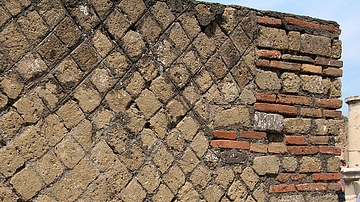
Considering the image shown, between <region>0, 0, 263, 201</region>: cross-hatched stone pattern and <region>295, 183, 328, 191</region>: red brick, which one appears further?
<region>295, 183, 328, 191</region>: red brick

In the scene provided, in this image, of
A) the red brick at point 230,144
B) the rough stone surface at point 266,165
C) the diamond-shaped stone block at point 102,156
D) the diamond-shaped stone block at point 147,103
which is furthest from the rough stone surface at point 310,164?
the diamond-shaped stone block at point 102,156

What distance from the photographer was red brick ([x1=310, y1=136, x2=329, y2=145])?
4.18 meters

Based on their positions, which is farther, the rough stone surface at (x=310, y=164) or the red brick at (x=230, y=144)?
the rough stone surface at (x=310, y=164)

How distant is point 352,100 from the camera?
9547 mm

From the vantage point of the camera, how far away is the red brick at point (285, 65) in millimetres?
4017

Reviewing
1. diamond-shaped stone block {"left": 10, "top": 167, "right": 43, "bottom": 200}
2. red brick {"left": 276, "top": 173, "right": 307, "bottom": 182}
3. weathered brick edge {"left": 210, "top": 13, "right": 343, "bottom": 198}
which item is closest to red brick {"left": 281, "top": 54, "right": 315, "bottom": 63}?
weathered brick edge {"left": 210, "top": 13, "right": 343, "bottom": 198}

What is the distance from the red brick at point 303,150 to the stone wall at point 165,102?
12 mm

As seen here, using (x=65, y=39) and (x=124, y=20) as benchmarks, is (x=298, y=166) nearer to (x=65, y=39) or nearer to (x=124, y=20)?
(x=124, y=20)

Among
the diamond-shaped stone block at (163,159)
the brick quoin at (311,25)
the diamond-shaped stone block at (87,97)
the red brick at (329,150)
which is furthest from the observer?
the red brick at (329,150)

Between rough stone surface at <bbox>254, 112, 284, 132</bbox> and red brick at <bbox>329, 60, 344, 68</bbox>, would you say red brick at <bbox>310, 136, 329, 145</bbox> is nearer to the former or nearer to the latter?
rough stone surface at <bbox>254, 112, 284, 132</bbox>

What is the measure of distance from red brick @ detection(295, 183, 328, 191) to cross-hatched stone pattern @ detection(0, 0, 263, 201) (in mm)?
390

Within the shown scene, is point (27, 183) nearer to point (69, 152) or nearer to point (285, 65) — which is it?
point (69, 152)

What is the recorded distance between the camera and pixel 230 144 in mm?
3812

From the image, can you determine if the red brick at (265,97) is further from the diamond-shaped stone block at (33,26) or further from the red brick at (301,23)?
the diamond-shaped stone block at (33,26)
